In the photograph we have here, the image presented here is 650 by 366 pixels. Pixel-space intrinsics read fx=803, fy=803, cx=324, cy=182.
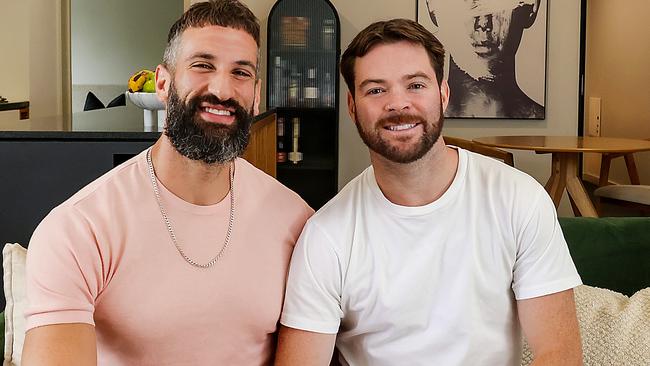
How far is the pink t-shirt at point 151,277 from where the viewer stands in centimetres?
138

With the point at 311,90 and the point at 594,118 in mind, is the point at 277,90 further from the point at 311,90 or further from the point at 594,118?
the point at 594,118

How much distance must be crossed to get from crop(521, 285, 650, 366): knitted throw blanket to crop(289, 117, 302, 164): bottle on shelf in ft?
13.8

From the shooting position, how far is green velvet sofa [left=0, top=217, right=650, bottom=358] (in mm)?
2059

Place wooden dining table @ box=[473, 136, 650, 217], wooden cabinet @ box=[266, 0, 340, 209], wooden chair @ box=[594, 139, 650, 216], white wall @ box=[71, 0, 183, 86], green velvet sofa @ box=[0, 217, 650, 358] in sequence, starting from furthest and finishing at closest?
white wall @ box=[71, 0, 183, 86] < wooden cabinet @ box=[266, 0, 340, 209] < wooden chair @ box=[594, 139, 650, 216] < wooden dining table @ box=[473, 136, 650, 217] < green velvet sofa @ box=[0, 217, 650, 358]

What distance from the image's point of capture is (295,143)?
19.5 feet

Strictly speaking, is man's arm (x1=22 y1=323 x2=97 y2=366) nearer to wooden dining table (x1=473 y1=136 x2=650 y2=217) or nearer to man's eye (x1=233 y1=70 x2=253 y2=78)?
man's eye (x1=233 y1=70 x2=253 y2=78)

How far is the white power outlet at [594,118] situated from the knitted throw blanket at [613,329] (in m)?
Result: 6.72

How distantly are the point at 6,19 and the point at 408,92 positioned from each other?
15.8 ft

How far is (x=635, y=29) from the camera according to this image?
7.11 meters

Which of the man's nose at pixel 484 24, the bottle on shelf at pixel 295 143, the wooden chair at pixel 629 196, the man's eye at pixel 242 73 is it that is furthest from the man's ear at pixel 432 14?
the man's eye at pixel 242 73

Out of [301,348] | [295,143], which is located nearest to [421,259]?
[301,348]

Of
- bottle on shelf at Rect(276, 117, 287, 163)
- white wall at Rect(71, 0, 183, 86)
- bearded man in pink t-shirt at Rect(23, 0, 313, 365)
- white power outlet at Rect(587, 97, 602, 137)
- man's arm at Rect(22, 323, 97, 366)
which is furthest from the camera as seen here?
white wall at Rect(71, 0, 183, 86)

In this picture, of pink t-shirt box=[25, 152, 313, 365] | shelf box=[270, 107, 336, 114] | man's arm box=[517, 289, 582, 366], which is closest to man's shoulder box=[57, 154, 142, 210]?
pink t-shirt box=[25, 152, 313, 365]

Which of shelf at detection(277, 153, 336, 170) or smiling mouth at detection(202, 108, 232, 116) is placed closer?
smiling mouth at detection(202, 108, 232, 116)
